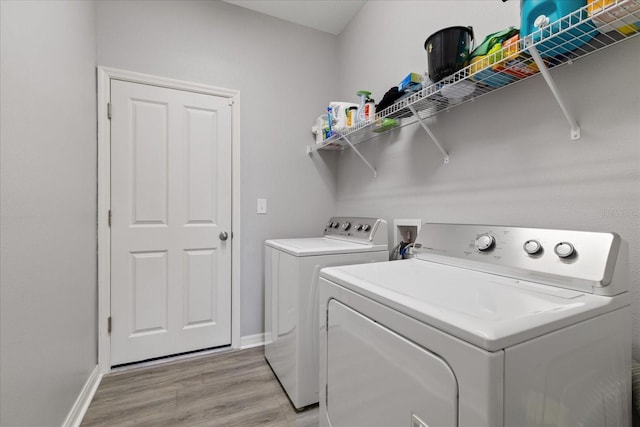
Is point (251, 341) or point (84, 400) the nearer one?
point (84, 400)

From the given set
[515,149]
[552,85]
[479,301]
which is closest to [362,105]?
[515,149]

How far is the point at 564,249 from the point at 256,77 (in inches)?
92.0

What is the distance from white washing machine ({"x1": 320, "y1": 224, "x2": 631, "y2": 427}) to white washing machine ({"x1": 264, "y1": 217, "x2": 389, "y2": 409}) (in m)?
0.49

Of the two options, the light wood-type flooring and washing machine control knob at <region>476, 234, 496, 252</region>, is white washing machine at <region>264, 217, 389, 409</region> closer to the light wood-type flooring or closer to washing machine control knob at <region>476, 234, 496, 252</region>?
the light wood-type flooring

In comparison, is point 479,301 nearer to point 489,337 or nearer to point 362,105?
point 489,337

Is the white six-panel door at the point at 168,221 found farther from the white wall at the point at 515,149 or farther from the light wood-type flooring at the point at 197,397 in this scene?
the white wall at the point at 515,149

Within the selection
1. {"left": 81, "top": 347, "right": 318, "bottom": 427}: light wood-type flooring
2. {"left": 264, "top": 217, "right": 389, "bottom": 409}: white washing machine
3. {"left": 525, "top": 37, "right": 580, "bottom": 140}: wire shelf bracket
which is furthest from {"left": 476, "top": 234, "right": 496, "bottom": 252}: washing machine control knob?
{"left": 81, "top": 347, "right": 318, "bottom": 427}: light wood-type flooring

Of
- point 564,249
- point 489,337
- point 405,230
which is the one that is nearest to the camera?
point 489,337

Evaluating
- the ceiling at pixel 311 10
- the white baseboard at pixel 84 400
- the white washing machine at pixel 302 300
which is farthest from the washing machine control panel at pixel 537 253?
the ceiling at pixel 311 10

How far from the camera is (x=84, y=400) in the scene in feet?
5.25

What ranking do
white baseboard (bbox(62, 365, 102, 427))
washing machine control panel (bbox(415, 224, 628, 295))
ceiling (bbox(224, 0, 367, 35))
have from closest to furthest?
washing machine control panel (bbox(415, 224, 628, 295)) → white baseboard (bbox(62, 365, 102, 427)) → ceiling (bbox(224, 0, 367, 35))

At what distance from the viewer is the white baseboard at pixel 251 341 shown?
2299mm

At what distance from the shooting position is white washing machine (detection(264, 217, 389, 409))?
5.09ft

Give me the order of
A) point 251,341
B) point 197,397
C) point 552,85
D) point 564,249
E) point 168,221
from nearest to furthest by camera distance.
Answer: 1. point 564,249
2. point 552,85
3. point 197,397
4. point 168,221
5. point 251,341
